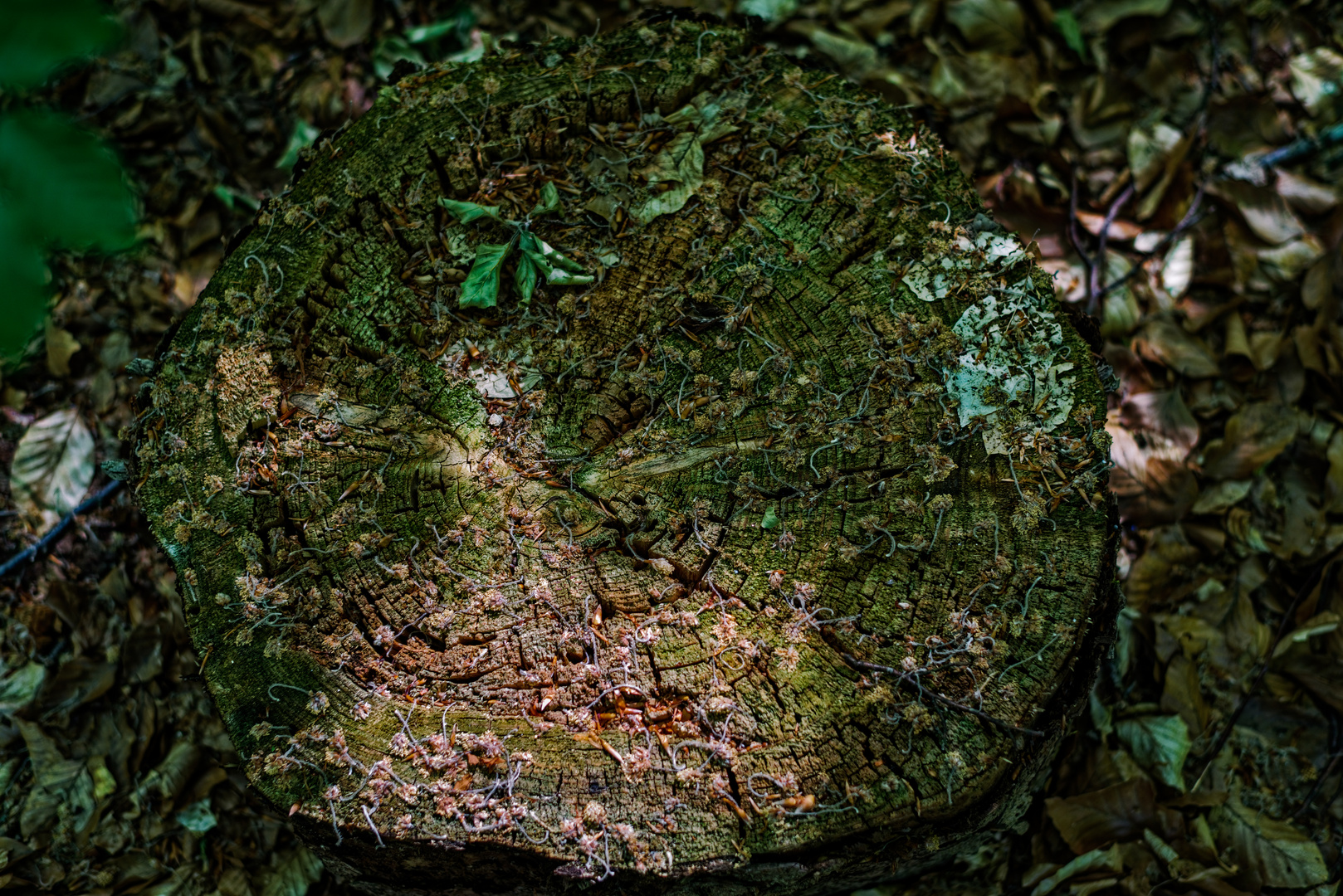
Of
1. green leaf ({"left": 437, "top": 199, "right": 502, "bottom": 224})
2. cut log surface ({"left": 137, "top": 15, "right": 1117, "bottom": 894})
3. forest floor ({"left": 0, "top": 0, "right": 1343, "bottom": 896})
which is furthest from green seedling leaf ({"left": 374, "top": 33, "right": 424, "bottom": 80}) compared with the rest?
green leaf ({"left": 437, "top": 199, "right": 502, "bottom": 224})

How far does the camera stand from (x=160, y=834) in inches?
89.2

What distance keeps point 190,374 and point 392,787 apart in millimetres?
1007

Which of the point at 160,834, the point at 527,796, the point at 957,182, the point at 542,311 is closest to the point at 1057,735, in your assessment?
the point at 527,796

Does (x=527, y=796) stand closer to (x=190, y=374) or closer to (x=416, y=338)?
(x=416, y=338)

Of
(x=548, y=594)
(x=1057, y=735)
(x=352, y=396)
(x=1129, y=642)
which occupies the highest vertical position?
(x=352, y=396)

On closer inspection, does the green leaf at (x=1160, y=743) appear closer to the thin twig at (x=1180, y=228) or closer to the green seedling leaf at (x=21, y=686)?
the thin twig at (x=1180, y=228)

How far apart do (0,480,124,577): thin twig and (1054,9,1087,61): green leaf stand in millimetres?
3541

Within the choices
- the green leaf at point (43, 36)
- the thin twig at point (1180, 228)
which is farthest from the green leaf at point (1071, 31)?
the green leaf at point (43, 36)

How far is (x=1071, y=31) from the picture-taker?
2.89 metres

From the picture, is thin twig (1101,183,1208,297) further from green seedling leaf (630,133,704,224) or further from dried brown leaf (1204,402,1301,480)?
green seedling leaf (630,133,704,224)

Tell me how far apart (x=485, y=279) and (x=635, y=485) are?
59 centimetres

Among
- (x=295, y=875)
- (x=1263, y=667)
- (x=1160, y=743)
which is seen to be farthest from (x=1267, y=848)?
(x=295, y=875)

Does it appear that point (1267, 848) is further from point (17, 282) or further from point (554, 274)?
point (17, 282)

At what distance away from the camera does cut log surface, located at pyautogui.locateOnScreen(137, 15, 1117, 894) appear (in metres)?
1.56
